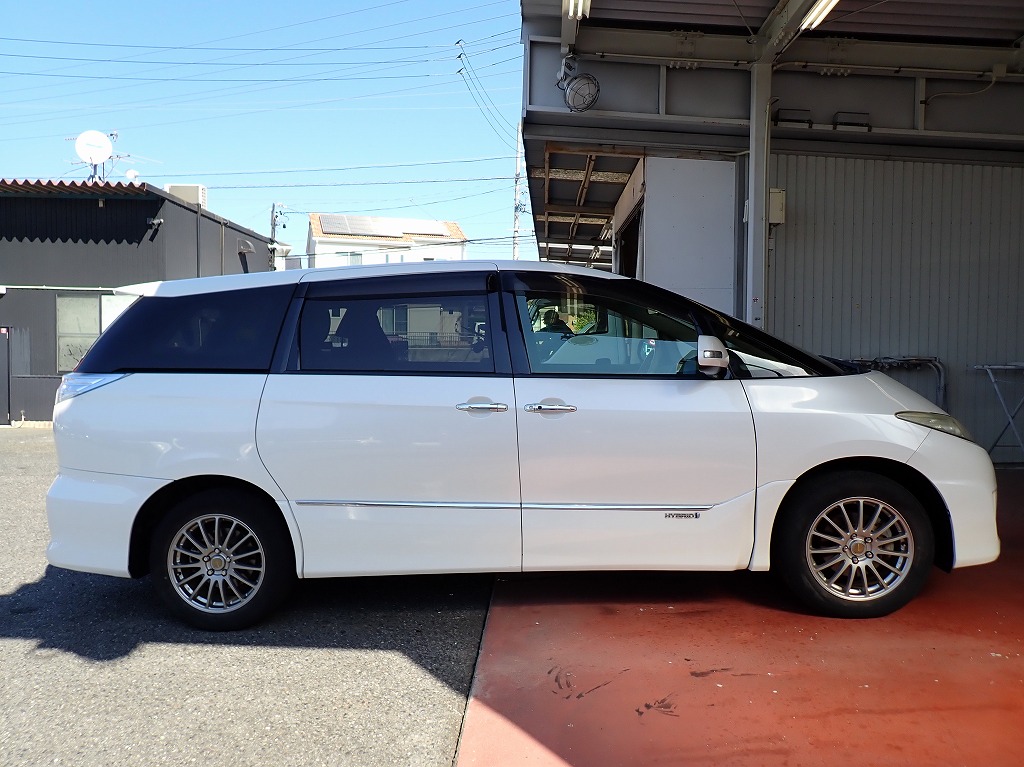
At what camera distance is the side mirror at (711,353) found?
407cm

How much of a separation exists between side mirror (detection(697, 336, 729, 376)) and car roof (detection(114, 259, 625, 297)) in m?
0.61

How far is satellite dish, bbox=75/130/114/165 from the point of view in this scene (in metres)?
16.9

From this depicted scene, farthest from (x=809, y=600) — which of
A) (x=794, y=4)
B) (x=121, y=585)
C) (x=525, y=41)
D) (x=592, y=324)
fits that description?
(x=525, y=41)

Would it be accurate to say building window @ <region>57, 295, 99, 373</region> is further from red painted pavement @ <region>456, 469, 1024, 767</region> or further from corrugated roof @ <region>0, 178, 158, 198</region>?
red painted pavement @ <region>456, 469, 1024, 767</region>

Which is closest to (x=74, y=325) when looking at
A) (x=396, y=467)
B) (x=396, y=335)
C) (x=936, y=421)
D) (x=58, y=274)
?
(x=58, y=274)

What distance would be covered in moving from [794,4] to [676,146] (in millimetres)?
2214

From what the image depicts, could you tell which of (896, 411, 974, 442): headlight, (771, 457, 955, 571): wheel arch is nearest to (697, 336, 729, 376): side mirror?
(771, 457, 955, 571): wheel arch

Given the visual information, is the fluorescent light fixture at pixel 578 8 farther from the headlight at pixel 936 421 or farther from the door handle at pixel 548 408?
the headlight at pixel 936 421

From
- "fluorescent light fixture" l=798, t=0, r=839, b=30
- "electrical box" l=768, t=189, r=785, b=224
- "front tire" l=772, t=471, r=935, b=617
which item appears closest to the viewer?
"front tire" l=772, t=471, r=935, b=617

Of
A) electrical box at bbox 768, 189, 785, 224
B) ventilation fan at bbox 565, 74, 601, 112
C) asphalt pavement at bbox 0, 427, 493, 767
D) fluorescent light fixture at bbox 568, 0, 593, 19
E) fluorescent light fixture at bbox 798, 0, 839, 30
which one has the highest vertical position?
fluorescent light fixture at bbox 568, 0, 593, 19

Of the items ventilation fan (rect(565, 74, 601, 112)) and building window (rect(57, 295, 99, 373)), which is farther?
building window (rect(57, 295, 99, 373))

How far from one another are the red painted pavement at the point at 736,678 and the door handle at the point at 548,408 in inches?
42.3

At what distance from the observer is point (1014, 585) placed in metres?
4.85

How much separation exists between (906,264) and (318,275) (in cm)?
647
